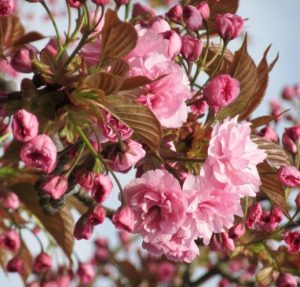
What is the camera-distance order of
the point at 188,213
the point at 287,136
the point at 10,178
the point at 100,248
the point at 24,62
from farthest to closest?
1. the point at 100,248
2. the point at 10,178
3. the point at 287,136
4. the point at 24,62
5. the point at 188,213

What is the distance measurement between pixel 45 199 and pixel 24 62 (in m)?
0.49

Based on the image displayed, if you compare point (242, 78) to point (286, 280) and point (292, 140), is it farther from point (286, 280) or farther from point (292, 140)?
point (286, 280)

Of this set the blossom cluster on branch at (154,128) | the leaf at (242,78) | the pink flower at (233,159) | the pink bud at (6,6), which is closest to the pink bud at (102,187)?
the blossom cluster on branch at (154,128)

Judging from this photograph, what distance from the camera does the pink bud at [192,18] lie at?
5.57 ft

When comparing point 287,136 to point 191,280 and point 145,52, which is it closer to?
point 145,52

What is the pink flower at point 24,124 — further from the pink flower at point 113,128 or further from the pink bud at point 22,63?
the pink bud at point 22,63

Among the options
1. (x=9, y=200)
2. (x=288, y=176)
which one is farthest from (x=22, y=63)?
(x=9, y=200)

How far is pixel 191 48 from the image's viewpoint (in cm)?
163

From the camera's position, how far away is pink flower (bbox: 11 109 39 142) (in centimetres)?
132

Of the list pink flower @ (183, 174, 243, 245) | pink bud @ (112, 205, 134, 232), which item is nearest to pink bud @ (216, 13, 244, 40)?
pink flower @ (183, 174, 243, 245)

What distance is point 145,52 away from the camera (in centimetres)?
138

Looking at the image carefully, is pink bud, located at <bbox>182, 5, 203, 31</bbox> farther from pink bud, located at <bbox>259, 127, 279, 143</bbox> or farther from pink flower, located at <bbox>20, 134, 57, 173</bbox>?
pink flower, located at <bbox>20, 134, 57, 173</bbox>

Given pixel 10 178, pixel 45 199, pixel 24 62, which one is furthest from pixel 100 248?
pixel 24 62

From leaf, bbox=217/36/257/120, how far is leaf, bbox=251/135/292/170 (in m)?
0.09
